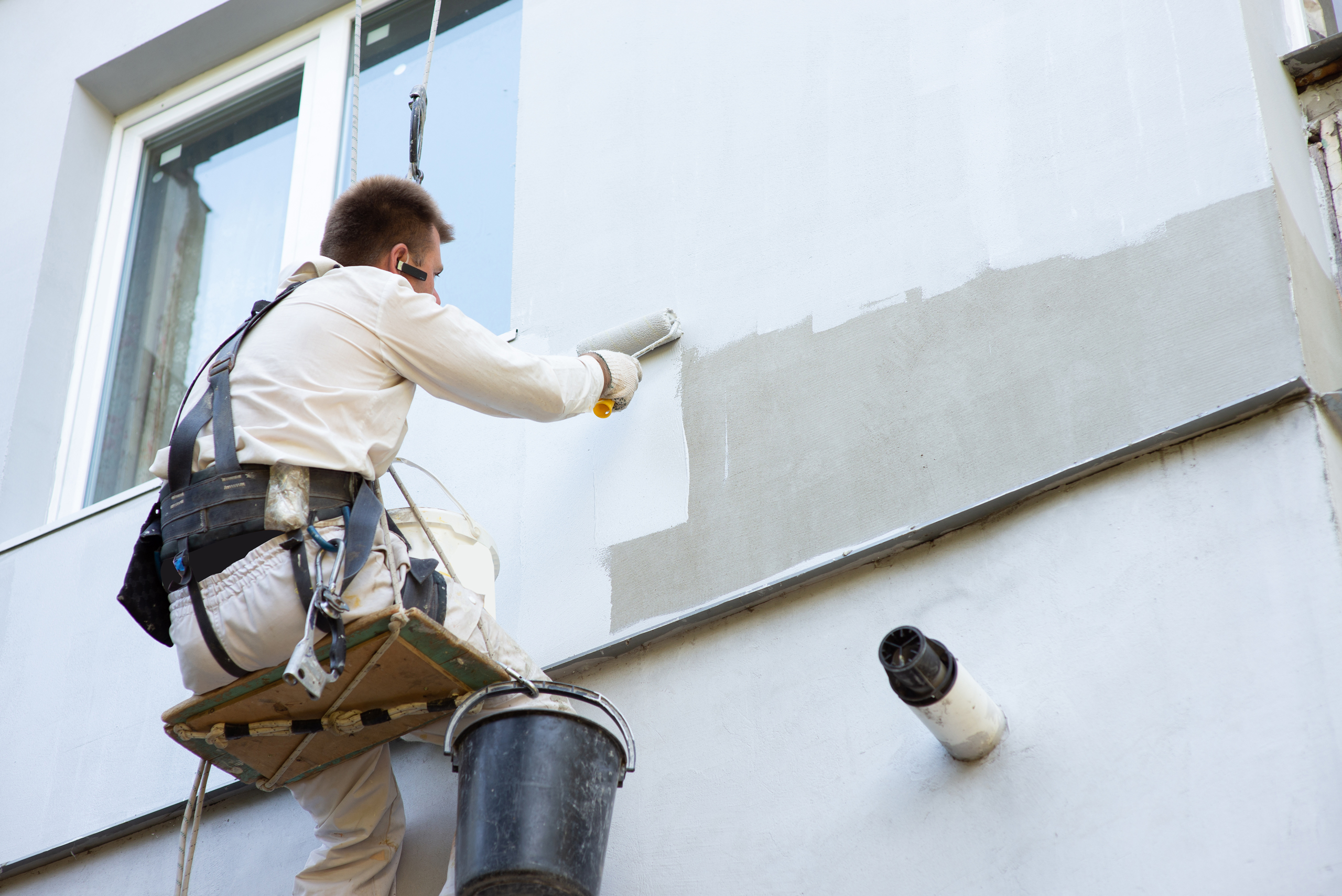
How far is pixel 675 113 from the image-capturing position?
4207 millimetres

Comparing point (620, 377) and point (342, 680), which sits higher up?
point (620, 377)

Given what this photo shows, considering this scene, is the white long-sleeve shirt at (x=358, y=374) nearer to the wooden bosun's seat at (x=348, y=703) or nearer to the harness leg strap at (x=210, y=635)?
the harness leg strap at (x=210, y=635)

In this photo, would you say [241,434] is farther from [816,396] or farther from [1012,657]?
[1012,657]

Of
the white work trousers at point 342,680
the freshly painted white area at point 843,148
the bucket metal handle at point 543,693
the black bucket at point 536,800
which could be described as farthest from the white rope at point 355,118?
the black bucket at point 536,800

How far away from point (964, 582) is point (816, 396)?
0.65 meters

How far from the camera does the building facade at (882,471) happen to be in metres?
2.77

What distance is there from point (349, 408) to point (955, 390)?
4.49 feet

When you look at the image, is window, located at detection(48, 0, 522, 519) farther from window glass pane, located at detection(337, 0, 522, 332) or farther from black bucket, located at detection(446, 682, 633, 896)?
black bucket, located at detection(446, 682, 633, 896)

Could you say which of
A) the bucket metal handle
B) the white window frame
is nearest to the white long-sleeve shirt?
the bucket metal handle

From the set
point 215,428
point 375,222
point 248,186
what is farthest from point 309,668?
point 248,186

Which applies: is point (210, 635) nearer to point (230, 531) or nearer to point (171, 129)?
point (230, 531)

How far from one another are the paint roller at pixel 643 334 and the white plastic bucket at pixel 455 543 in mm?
516

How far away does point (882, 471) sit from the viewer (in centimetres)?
337

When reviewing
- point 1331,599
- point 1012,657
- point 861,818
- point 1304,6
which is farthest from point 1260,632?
point 1304,6
